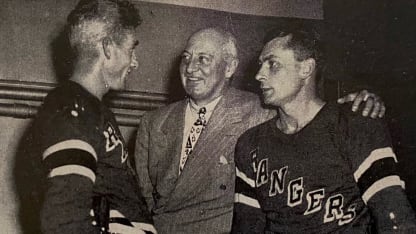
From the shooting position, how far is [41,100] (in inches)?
50.7

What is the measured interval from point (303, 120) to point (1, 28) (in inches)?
30.9

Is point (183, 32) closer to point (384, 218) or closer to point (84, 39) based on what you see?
point (84, 39)

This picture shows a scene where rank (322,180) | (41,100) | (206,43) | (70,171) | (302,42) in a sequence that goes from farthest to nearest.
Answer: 1. (41,100)
2. (206,43)
3. (302,42)
4. (322,180)
5. (70,171)

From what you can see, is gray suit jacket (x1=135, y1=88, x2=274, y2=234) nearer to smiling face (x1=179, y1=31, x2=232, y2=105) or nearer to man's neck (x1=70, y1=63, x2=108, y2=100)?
smiling face (x1=179, y1=31, x2=232, y2=105)

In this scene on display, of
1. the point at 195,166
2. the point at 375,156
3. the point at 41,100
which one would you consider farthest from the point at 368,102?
the point at 41,100

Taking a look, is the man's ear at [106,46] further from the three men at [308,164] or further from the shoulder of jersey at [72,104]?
the three men at [308,164]

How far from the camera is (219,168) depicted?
109 centimetres

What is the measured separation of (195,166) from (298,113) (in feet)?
0.76

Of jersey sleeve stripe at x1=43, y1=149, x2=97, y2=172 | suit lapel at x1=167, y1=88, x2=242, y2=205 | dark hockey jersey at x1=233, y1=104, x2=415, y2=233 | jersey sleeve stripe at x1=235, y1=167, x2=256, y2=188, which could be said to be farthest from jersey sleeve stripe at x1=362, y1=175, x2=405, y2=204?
jersey sleeve stripe at x1=43, y1=149, x2=97, y2=172

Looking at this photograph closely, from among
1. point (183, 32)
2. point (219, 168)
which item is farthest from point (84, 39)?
point (183, 32)

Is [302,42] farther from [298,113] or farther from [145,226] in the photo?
[145,226]

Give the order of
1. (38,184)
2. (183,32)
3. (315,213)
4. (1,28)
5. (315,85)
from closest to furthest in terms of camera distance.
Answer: (315,213) < (315,85) < (38,184) < (1,28) < (183,32)

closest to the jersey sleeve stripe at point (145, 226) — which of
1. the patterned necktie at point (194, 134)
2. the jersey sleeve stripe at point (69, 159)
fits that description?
the jersey sleeve stripe at point (69, 159)

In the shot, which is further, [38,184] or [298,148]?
[38,184]
